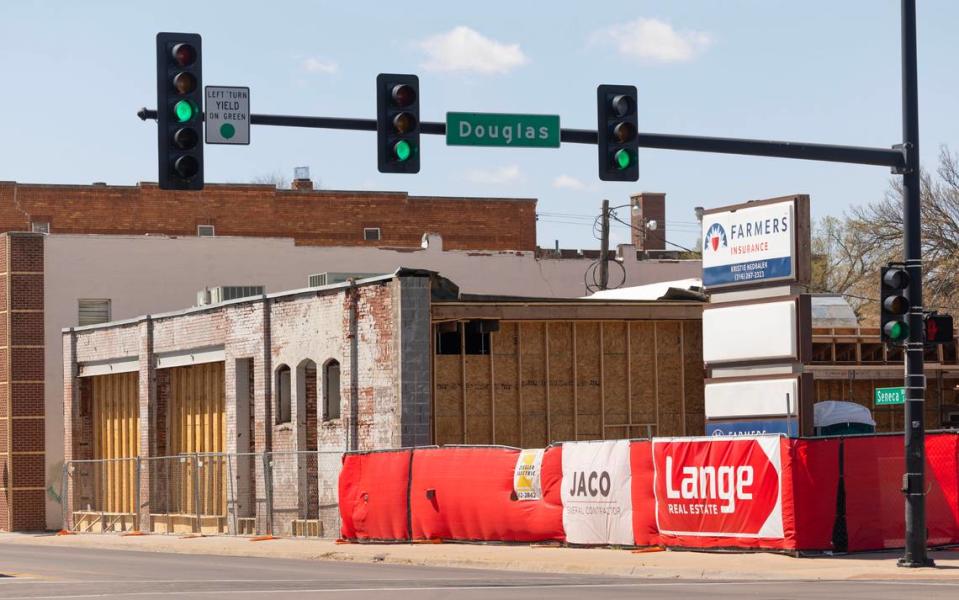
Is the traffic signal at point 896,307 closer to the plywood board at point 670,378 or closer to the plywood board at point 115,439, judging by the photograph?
the plywood board at point 670,378

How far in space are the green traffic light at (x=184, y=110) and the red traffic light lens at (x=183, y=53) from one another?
1.46 feet

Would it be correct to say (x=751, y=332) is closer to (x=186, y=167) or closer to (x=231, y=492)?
(x=186, y=167)

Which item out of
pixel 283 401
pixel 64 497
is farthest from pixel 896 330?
pixel 64 497

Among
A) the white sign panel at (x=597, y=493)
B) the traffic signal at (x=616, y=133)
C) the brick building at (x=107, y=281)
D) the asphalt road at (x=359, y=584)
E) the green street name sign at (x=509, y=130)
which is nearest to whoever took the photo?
the asphalt road at (x=359, y=584)

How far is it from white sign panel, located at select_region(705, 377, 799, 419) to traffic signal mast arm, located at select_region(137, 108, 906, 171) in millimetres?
7067

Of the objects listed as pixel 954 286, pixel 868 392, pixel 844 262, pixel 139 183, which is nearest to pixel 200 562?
pixel 868 392

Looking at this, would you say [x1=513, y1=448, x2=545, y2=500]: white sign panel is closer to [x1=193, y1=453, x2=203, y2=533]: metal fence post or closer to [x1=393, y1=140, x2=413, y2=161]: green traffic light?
[x1=393, y1=140, x2=413, y2=161]: green traffic light

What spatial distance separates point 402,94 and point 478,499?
1190 centimetres

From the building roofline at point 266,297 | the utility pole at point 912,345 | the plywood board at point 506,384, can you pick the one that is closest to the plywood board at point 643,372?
the plywood board at point 506,384

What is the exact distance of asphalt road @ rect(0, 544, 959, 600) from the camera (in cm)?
1923

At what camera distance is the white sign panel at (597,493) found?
27047 millimetres

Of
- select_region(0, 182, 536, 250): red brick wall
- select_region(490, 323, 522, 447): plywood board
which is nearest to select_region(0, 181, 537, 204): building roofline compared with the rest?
select_region(0, 182, 536, 250): red brick wall

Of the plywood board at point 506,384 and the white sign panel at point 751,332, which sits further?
the plywood board at point 506,384

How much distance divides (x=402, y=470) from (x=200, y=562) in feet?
14.2
